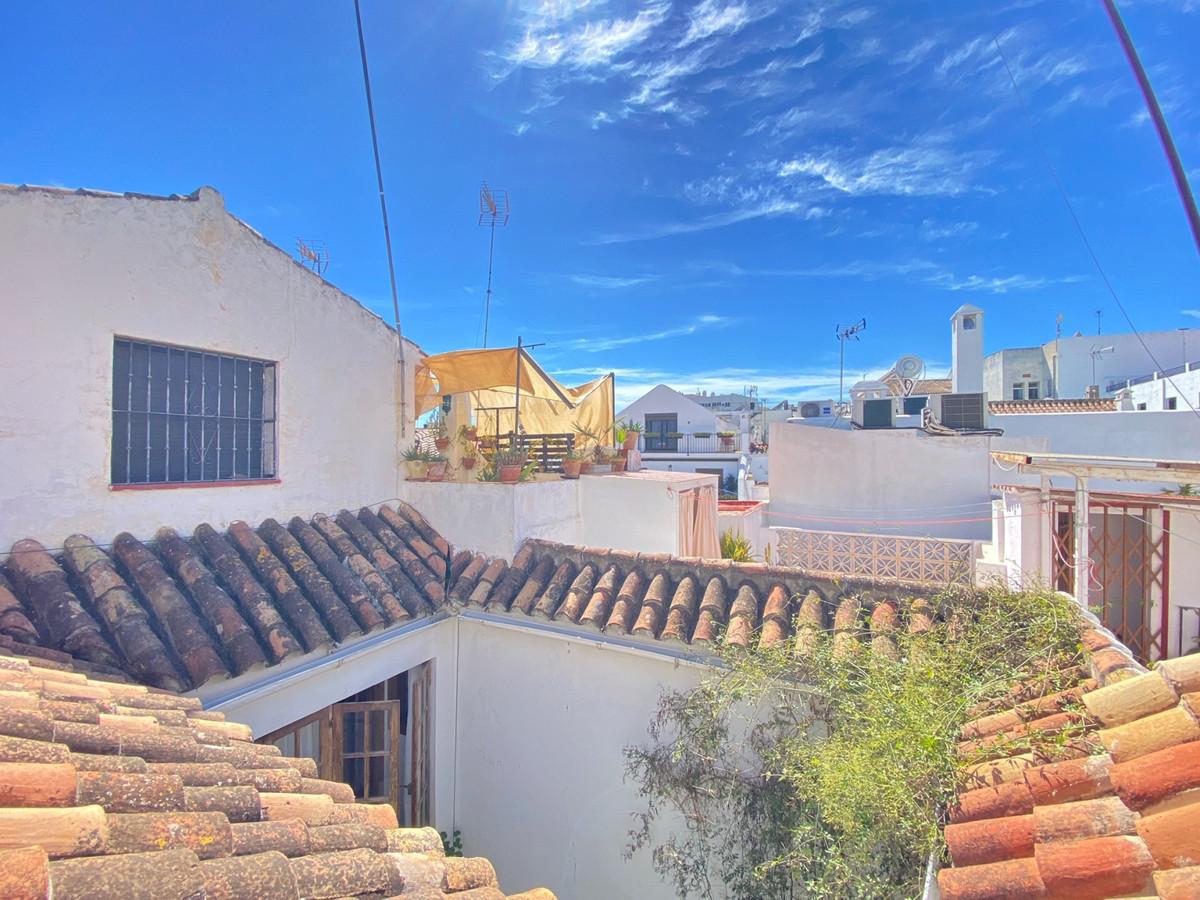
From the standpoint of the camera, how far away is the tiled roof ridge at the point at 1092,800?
201cm

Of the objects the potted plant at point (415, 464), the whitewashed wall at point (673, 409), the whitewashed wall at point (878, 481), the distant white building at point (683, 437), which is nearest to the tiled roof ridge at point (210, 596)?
the potted plant at point (415, 464)

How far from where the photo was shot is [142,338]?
5812mm

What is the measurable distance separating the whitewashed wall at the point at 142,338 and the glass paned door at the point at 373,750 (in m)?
2.77

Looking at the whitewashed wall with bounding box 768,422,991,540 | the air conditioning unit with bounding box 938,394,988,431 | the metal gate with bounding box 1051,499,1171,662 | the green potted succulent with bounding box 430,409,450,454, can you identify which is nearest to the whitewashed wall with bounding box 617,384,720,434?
the whitewashed wall with bounding box 768,422,991,540

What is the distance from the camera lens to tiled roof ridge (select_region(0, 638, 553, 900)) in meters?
1.88

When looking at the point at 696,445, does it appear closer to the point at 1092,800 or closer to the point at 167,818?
the point at 1092,800

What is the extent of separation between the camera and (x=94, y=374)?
17.9 ft

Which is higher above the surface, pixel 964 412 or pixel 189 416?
pixel 964 412

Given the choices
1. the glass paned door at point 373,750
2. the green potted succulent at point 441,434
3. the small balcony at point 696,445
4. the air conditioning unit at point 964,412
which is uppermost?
the air conditioning unit at point 964,412

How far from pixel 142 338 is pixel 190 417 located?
0.99 m

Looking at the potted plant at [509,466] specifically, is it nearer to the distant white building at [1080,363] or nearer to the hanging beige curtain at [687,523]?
the hanging beige curtain at [687,523]

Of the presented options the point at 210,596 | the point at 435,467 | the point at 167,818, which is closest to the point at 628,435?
the point at 435,467

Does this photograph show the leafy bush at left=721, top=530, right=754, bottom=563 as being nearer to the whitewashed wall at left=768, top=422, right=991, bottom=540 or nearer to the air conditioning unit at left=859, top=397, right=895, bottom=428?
the whitewashed wall at left=768, top=422, right=991, bottom=540

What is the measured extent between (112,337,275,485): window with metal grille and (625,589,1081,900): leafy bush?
5.86 m
